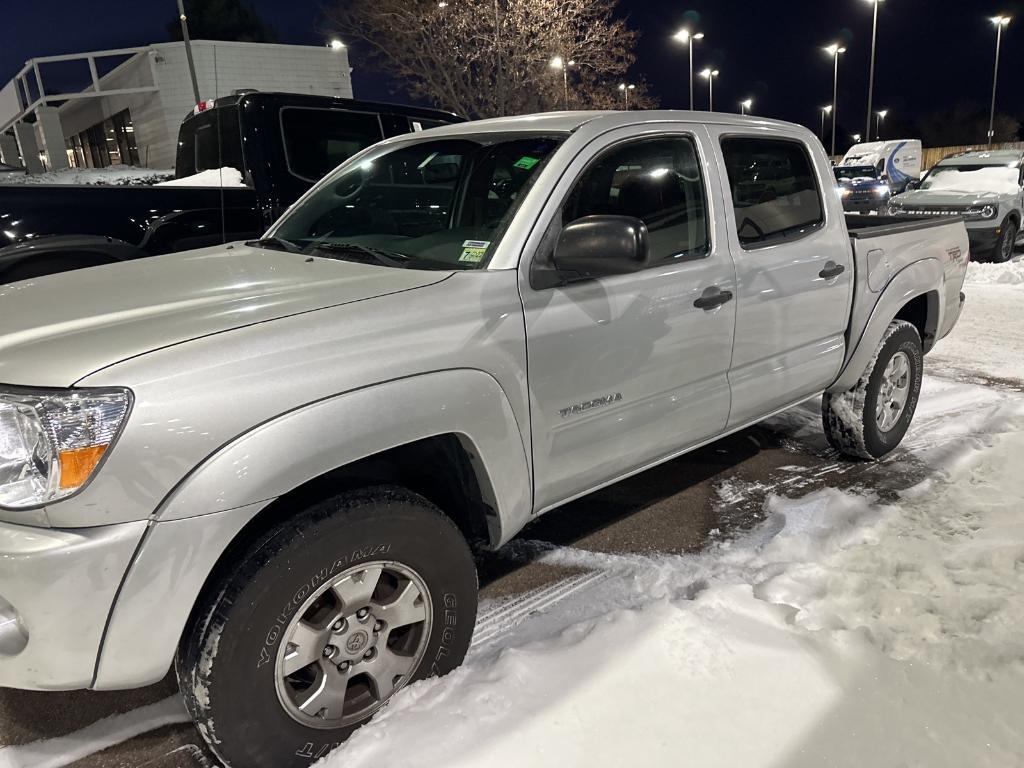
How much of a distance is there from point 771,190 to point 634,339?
1.34m

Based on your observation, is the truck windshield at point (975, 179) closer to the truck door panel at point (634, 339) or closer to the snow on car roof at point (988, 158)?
the snow on car roof at point (988, 158)

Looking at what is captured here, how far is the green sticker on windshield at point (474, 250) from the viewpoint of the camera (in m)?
2.46

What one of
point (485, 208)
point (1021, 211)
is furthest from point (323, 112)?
point (1021, 211)

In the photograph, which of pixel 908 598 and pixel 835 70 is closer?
pixel 908 598

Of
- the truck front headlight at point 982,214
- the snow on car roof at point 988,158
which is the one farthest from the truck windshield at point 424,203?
the snow on car roof at point 988,158

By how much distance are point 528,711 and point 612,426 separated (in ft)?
3.33

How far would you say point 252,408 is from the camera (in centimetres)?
179

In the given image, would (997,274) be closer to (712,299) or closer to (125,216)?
(712,299)

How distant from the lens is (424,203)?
10.3ft

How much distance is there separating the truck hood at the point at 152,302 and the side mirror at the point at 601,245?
1.42 ft

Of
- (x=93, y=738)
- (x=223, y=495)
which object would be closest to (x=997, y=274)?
(x=223, y=495)

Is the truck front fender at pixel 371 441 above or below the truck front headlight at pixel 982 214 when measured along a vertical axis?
above

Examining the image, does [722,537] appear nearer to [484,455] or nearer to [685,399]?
[685,399]

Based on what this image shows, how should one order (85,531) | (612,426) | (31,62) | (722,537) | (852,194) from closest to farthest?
(85,531)
(612,426)
(722,537)
(852,194)
(31,62)
